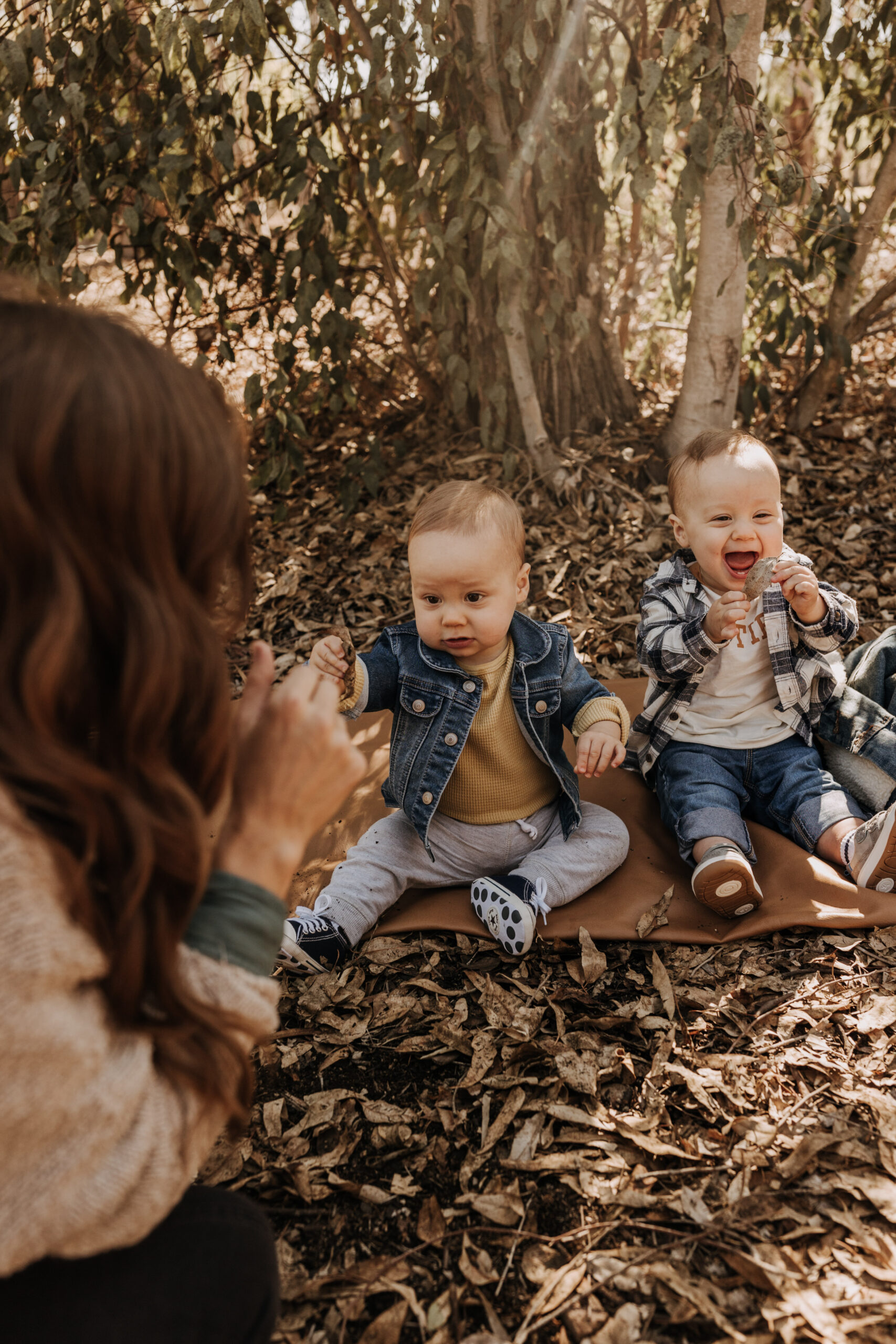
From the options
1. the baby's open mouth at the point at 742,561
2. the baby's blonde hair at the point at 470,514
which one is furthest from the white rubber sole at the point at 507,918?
the baby's open mouth at the point at 742,561

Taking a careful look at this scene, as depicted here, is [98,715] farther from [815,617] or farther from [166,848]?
[815,617]

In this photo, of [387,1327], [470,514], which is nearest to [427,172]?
[470,514]

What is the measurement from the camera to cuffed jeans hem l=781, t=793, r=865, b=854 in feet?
8.57

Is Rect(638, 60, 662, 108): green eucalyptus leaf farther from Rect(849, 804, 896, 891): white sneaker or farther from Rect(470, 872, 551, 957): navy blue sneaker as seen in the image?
Rect(470, 872, 551, 957): navy blue sneaker

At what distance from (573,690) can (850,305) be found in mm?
3173

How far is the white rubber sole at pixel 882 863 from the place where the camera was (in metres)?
2.37

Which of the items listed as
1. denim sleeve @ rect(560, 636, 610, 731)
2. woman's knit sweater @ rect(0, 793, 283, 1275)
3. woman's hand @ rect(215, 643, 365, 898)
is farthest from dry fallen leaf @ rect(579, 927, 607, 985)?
woman's knit sweater @ rect(0, 793, 283, 1275)

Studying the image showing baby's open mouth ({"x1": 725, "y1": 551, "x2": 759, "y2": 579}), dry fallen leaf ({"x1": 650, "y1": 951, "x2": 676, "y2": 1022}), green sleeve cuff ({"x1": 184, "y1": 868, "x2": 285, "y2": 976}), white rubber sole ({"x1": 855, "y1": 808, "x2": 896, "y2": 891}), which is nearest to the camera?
green sleeve cuff ({"x1": 184, "y1": 868, "x2": 285, "y2": 976})

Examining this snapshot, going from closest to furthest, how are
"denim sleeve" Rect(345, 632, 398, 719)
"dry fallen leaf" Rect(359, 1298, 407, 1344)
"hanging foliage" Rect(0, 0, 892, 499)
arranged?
"dry fallen leaf" Rect(359, 1298, 407, 1344)
"denim sleeve" Rect(345, 632, 398, 719)
"hanging foliage" Rect(0, 0, 892, 499)

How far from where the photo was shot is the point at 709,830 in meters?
2.59

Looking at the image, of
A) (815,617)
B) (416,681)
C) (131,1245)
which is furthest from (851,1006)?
(131,1245)

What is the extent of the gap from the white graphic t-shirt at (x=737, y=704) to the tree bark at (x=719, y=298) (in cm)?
170

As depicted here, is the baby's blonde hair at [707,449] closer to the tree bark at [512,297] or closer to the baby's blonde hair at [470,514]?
the baby's blonde hair at [470,514]

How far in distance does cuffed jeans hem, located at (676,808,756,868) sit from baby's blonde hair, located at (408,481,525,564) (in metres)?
0.85
